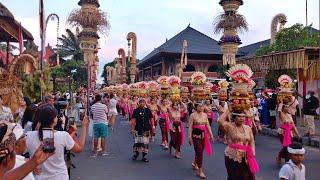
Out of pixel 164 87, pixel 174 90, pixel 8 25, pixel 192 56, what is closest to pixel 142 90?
pixel 164 87

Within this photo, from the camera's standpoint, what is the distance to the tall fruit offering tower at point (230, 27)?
46.7ft

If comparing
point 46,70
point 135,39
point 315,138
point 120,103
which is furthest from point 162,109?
point 135,39

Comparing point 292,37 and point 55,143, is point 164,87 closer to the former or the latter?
point 55,143

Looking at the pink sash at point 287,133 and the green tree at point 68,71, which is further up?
the green tree at point 68,71

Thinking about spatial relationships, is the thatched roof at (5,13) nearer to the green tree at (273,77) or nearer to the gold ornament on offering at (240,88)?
the gold ornament on offering at (240,88)

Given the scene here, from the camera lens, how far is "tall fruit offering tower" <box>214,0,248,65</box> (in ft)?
46.7

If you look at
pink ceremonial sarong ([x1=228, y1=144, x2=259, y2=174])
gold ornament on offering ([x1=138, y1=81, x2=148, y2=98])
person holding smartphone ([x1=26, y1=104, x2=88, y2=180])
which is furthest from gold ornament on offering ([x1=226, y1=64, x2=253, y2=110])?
gold ornament on offering ([x1=138, y1=81, x2=148, y2=98])

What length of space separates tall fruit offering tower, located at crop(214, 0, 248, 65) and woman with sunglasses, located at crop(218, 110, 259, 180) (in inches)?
285

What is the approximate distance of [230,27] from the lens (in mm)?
14656

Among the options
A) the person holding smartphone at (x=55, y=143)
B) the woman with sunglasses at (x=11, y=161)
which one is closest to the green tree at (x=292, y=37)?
the person holding smartphone at (x=55, y=143)

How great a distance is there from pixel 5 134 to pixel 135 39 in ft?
122

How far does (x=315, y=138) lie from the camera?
1503 cm

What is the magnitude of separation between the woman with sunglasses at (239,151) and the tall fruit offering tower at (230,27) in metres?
7.24

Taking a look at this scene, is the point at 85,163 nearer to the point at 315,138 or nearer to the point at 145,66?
the point at 315,138
